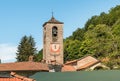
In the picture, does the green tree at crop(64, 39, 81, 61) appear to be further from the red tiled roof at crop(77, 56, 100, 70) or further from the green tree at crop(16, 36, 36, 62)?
the red tiled roof at crop(77, 56, 100, 70)

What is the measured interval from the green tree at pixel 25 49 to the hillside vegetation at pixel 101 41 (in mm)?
11199

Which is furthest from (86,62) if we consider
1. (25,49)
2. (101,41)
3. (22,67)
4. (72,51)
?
(22,67)

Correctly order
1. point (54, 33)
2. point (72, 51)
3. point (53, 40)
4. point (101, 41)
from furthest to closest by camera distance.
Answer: point (72, 51)
point (101, 41)
point (54, 33)
point (53, 40)

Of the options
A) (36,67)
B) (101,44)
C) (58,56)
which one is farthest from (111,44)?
(36,67)

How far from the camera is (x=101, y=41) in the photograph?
67312 millimetres

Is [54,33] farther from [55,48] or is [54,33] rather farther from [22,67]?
[22,67]

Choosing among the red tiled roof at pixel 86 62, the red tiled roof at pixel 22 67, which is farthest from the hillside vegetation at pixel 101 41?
the red tiled roof at pixel 22 67

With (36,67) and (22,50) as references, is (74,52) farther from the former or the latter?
(36,67)

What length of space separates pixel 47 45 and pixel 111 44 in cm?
1248

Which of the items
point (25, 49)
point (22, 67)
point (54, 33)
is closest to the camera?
point (22, 67)

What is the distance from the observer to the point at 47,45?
5612 cm

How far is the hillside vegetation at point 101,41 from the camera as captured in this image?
61.8 metres

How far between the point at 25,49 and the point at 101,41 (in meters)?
15.1

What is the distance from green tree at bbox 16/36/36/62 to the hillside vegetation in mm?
11199
